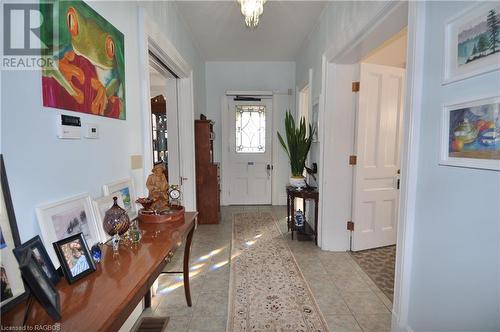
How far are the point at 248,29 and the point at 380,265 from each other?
10.9ft

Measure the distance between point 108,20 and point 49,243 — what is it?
128 centimetres

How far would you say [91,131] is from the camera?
1.29 m

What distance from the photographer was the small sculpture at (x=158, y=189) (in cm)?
159

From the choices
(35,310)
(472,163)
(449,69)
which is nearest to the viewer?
(35,310)

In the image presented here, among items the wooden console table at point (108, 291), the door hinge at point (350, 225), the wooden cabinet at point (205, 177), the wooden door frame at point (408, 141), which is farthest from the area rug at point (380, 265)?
the wooden cabinet at point (205, 177)

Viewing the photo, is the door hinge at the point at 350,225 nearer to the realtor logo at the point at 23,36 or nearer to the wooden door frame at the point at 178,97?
the wooden door frame at the point at 178,97

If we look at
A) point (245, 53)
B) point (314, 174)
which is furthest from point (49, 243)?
A: point (245, 53)

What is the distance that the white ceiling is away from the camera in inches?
110

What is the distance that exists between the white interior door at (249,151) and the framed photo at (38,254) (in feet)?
13.5

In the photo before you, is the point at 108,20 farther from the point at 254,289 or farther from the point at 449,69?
the point at 254,289

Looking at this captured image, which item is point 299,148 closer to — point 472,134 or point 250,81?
point 472,134

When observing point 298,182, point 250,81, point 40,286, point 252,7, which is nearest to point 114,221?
point 40,286

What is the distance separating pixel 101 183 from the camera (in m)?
1.39

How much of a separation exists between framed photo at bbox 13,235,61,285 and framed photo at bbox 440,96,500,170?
169cm
